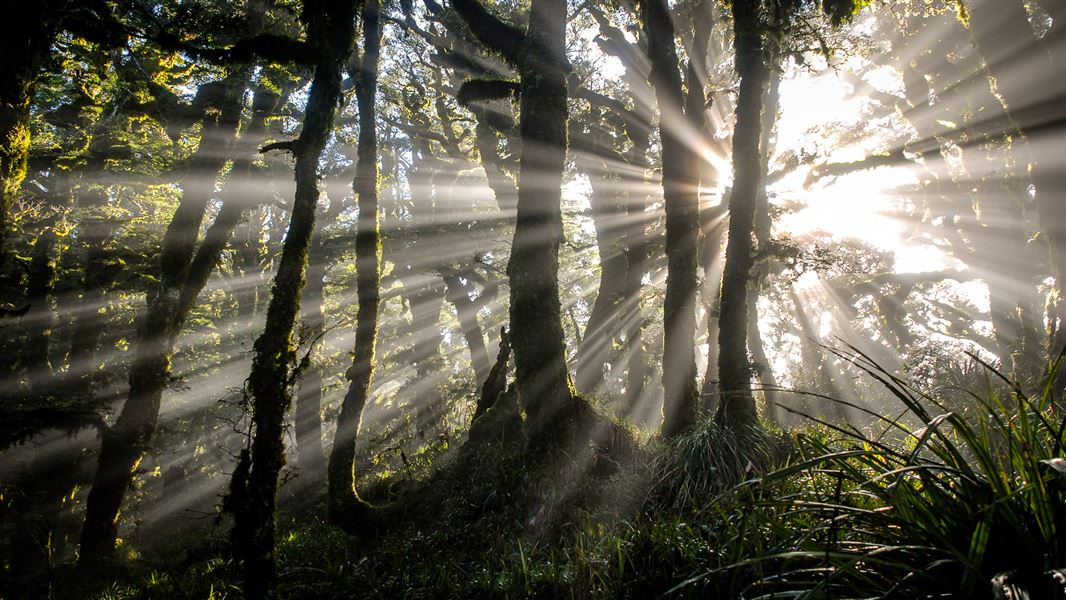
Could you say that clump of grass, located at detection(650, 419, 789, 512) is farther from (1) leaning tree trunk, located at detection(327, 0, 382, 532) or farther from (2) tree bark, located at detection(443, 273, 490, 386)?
(2) tree bark, located at detection(443, 273, 490, 386)

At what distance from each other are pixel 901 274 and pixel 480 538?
20.7 m

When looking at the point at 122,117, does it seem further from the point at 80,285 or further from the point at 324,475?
the point at 324,475

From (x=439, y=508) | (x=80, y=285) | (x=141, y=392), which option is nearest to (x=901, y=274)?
(x=439, y=508)

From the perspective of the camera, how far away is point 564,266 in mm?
27109

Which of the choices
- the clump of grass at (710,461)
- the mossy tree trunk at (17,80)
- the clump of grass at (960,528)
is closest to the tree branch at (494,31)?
Result: the mossy tree trunk at (17,80)

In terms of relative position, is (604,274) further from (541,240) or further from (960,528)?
(960,528)

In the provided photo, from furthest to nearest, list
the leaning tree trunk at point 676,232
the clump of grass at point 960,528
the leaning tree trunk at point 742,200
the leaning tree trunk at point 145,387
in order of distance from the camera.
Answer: the leaning tree trunk at point 145,387, the leaning tree trunk at point 676,232, the leaning tree trunk at point 742,200, the clump of grass at point 960,528

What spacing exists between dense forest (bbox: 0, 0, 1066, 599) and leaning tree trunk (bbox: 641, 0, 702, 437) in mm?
56

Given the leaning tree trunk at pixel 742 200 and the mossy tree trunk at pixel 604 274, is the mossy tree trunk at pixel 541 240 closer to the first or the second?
the leaning tree trunk at pixel 742 200

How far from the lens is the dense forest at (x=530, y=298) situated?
10.1 ft

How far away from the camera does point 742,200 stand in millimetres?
7828

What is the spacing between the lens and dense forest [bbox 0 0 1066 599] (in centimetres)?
308

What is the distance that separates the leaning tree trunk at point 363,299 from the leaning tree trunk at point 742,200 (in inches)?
260

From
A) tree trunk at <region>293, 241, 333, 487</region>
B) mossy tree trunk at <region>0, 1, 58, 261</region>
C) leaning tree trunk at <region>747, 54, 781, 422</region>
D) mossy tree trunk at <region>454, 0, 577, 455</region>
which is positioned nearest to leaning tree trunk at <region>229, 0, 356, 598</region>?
mossy tree trunk at <region>0, 1, 58, 261</region>
